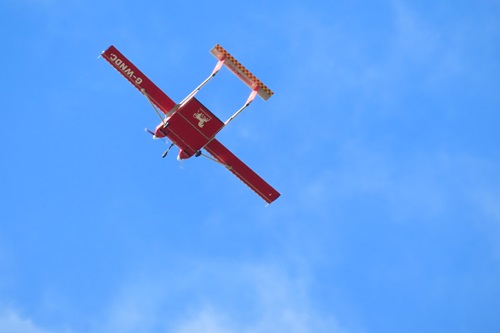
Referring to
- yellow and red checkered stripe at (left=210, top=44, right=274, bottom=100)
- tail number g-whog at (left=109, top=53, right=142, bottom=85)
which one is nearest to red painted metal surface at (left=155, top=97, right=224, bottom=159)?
yellow and red checkered stripe at (left=210, top=44, right=274, bottom=100)

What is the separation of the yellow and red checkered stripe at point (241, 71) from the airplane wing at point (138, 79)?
10.8ft

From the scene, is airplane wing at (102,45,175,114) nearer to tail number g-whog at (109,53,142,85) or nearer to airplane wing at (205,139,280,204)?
tail number g-whog at (109,53,142,85)

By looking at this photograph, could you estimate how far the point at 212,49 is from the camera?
37062 mm

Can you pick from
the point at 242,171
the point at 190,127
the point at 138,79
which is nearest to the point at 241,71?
the point at 190,127

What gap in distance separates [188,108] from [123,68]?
12.9 ft

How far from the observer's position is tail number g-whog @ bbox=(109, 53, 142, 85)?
38.8m

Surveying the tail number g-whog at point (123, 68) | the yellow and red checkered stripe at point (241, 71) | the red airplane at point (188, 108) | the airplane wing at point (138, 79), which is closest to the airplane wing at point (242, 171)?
the red airplane at point (188, 108)

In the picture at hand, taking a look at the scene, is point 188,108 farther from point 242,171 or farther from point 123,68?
point 242,171

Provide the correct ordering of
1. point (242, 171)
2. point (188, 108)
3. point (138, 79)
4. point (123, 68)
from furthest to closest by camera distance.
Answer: point (242, 171)
point (138, 79)
point (123, 68)
point (188, 108)

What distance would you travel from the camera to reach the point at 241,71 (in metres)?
37.6

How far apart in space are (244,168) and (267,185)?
5.18 feet

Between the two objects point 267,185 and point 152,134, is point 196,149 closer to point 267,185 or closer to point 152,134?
point 152,134

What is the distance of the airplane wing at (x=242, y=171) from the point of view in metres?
40.8

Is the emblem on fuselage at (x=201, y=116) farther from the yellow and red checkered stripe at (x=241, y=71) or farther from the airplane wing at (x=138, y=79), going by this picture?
the yellow and red checkered stripe at (x=241, y=71)
